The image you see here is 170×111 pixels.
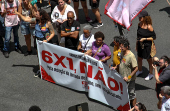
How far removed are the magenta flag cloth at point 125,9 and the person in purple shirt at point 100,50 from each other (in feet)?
2.27

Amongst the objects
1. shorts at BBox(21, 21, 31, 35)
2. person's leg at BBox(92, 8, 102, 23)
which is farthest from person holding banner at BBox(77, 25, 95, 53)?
person's leg at BBox(92, 8, 102, 23)

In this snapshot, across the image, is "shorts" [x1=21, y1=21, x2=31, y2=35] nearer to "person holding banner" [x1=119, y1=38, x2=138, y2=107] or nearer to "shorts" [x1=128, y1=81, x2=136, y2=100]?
"person holding banner" [x1=119, y1=38, x2=138, y2=107]

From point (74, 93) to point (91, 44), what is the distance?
135 centimetres

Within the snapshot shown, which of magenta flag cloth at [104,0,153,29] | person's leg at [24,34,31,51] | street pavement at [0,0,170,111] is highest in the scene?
magenta flag cloth at [104,0,153,29]

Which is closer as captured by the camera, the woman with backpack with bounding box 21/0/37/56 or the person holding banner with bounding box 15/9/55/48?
the person holding banner with bounding box 15/9/55/48

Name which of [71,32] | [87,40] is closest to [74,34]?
[71,32]

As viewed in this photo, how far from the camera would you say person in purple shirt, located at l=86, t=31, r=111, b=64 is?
707cm

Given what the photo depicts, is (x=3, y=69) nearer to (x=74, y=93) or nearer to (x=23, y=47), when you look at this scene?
(x=23, y=47)

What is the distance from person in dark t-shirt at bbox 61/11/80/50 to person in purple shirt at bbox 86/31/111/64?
2.88 feet

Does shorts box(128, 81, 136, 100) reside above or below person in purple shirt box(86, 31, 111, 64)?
below

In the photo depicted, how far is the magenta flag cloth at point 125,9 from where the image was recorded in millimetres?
6988

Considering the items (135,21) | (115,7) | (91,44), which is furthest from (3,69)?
(135,21)

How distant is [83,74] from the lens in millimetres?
7559

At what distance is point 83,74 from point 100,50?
2.63 feet
